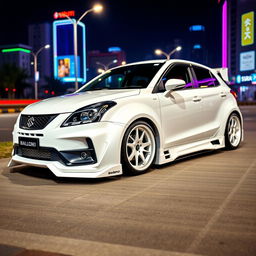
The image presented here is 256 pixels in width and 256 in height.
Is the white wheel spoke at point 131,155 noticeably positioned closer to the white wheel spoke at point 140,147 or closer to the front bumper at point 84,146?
the white wheel spoke at point 140,147

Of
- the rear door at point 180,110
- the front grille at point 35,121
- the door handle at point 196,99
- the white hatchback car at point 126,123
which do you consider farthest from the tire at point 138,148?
the door handle at point 196,99

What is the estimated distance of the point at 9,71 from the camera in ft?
299

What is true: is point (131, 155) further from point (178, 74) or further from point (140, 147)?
point (178, 74)

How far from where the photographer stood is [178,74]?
7.03m

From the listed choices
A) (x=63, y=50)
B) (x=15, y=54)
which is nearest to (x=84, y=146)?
(x=63, y=50)

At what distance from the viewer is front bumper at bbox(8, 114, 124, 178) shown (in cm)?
525

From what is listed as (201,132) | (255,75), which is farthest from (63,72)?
(201,132)

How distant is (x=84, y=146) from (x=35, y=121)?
86 cm

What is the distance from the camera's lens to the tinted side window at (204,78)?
24.3ft

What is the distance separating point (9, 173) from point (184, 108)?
284 cm

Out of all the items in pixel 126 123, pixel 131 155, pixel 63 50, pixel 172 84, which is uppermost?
pixel 63 50

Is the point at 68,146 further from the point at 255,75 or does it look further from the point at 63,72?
the point at 63,72

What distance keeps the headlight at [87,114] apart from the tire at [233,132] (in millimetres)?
3195

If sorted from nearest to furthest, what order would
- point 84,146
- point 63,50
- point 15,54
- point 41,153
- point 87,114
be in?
point 84,146, point 87,114, point 41,153, point 63,50, point 15,54
